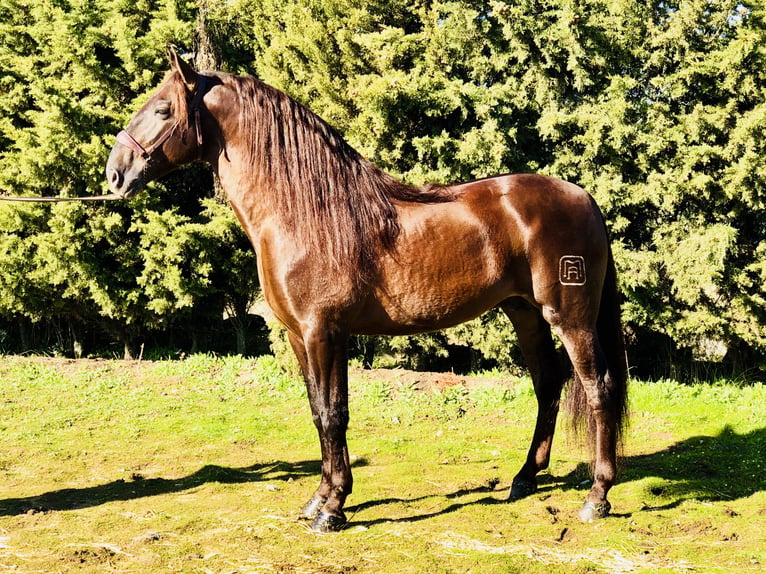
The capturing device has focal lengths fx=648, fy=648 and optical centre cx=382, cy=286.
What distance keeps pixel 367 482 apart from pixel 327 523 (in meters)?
0.93

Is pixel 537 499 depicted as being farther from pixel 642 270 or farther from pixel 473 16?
pixel 473 16

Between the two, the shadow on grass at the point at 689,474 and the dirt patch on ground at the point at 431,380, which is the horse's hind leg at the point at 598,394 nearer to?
the shadow on grass at the point at 689,474

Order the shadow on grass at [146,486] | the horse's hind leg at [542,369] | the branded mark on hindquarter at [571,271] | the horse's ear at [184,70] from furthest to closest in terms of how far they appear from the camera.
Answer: the horse's hind leg at [542,369]
the shadow on grass at [146,486]
the branded mark on hindquarter at [571,271]
the horse's ear at [184,70]

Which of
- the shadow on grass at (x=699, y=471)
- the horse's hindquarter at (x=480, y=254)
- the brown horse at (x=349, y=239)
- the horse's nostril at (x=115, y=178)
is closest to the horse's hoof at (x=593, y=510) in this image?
the brown horse at (x=349, y=239)

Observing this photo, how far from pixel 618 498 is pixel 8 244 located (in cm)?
769

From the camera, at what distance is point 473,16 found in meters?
7.29

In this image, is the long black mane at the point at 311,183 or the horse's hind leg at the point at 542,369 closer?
the long black mane at the point at 311,183

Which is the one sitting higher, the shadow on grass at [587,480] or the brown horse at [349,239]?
the brown horse at [349,239]

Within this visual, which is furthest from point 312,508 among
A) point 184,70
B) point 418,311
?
point 184,70

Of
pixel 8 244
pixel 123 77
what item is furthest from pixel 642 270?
pixel 8 244

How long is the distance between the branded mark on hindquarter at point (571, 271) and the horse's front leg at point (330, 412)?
4.39ft

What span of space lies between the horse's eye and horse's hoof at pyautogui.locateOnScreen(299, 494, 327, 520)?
7.70 feet

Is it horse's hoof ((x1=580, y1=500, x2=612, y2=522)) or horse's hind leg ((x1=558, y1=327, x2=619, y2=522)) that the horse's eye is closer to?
horse's hind leg ((x1=558, y1=327, x2=619, y2=522))

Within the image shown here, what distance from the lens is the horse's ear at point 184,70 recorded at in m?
3.51
